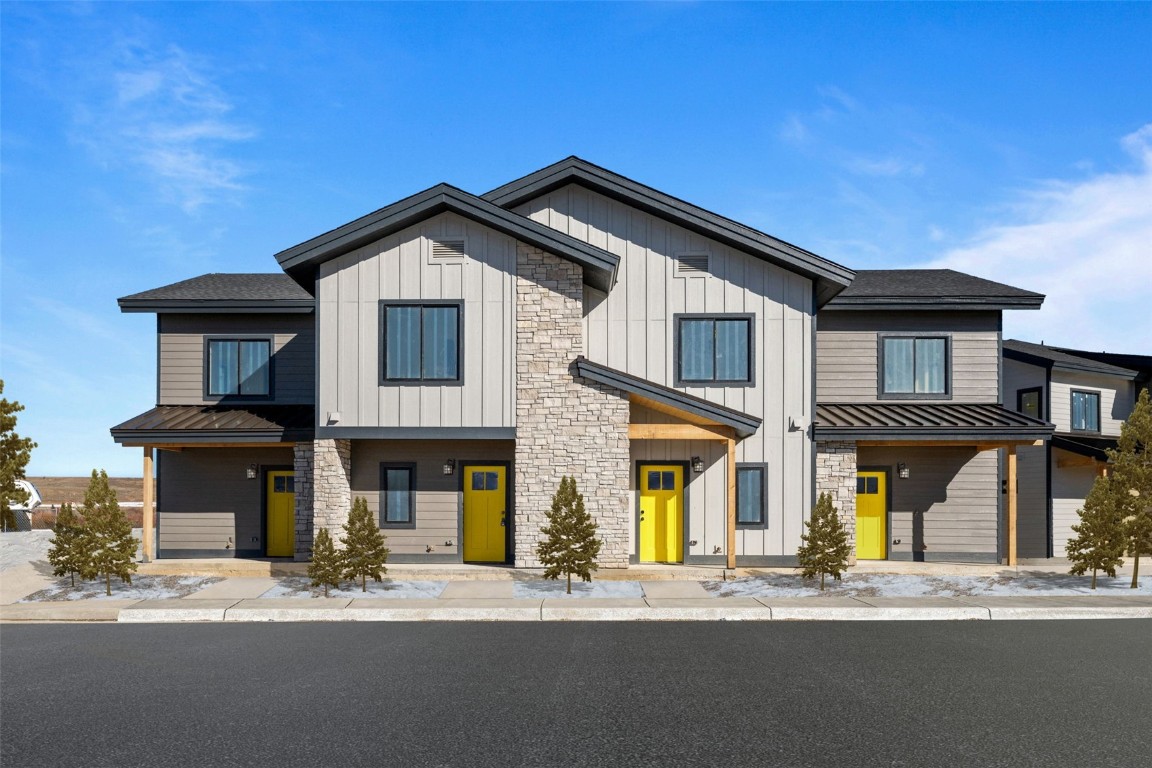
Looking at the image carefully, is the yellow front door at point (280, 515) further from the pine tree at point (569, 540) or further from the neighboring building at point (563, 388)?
the pine tree at point (569, 540)

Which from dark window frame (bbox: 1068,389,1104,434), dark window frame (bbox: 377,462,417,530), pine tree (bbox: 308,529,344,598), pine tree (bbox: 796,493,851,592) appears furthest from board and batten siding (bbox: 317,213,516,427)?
dark window frame (bbox: 1068,389,1104,434)

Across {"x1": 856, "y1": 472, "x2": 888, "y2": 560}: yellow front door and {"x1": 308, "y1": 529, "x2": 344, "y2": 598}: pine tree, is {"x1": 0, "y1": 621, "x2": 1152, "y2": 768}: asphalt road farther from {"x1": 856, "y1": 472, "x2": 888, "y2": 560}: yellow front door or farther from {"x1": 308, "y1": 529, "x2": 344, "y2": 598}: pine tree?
{"x1": 856, "y1": 472, "x2": 888, "y2": 560}: yellow front door

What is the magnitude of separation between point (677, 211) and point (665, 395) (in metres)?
4.30

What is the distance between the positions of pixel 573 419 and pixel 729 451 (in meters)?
3.34

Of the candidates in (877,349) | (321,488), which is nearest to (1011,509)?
(877,349)

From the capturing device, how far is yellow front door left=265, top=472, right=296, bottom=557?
74.3 ft

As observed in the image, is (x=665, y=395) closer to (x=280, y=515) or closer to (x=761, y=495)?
(x=761, y=495)

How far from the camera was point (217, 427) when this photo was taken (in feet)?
68.1

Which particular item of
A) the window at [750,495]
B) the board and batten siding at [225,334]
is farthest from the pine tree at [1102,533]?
the board and batten siding at [225,334]

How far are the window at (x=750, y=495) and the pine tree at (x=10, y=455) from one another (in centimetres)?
1742

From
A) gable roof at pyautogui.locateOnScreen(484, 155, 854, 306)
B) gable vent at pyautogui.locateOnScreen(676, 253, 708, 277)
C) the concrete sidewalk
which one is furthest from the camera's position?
gable vent at pyautogui.locateOnScreen(676, 253, 708, 277)

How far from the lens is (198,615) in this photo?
1486 cm

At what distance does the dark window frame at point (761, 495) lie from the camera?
20406 millimetres

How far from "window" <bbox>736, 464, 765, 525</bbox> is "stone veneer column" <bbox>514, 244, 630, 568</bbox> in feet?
10.1
